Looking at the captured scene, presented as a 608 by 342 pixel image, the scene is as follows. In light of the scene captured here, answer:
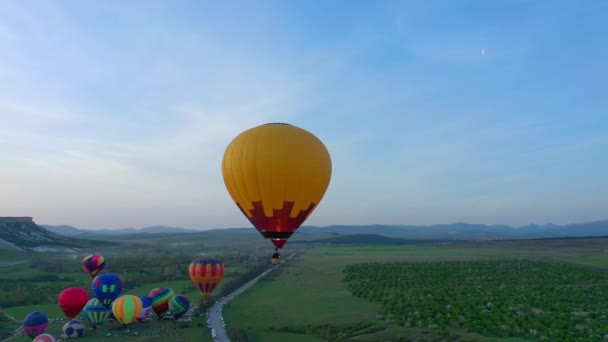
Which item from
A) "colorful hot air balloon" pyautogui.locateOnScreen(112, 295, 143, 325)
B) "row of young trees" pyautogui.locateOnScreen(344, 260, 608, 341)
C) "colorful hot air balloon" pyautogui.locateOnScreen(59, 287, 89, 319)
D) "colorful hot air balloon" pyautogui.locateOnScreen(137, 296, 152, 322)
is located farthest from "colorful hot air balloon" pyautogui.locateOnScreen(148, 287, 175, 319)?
"row of young trees" pyautogui.locateOnScreen(344, 260, 608, 341)

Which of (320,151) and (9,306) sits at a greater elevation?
(320,151)

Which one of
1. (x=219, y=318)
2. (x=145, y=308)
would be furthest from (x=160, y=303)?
(x=219, y=318)

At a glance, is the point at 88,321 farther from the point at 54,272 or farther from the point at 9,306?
the point at 54,272

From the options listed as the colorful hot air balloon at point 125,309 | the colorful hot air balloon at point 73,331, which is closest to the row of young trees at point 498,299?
the colorful hot air balloon at point 125,309

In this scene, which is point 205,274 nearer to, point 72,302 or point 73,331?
point 72,302

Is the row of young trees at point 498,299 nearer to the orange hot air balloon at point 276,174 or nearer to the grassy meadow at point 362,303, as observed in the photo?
the grassy meadow at point 362,303

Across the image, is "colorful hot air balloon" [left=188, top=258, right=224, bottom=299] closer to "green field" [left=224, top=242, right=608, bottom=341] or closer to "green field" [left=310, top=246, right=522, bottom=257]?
"green field" [left=224, top=242, right=608, bottom=341]

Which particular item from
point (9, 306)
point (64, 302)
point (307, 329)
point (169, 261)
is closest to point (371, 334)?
point (307, 329)
